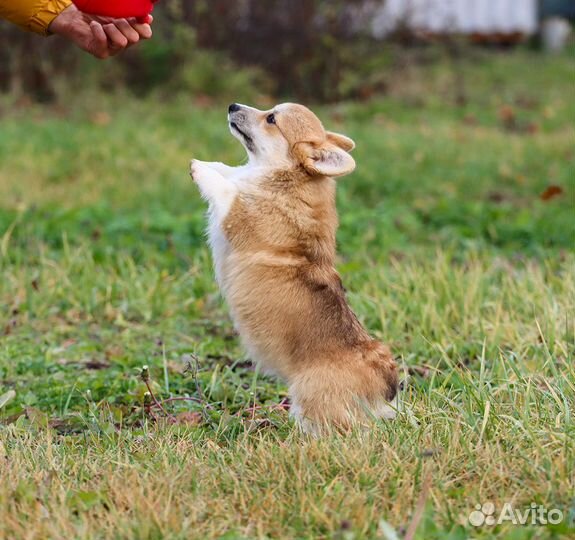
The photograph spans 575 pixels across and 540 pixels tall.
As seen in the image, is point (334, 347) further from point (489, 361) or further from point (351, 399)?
point (489, 361)

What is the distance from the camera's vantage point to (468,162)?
10336 mm

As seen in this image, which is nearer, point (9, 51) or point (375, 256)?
point (375, 256)

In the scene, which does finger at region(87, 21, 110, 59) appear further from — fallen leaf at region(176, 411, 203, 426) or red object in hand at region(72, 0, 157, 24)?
fallen leaf at region(176, 411, 203, 426)

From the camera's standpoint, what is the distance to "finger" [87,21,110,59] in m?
4.69

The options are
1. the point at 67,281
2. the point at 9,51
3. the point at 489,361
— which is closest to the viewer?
the point at 489,361

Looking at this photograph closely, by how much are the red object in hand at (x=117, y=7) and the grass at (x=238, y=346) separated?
1735 millimetres

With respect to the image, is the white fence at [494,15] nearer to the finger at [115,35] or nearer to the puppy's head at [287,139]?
the puppy's head at [287,139]

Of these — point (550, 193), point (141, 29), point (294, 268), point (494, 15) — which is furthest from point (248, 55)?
point (294, 268)

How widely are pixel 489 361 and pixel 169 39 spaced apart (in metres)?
9.17

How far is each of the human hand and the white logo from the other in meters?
2.75

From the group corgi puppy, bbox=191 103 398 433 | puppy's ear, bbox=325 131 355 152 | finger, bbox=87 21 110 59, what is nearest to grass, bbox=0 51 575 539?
corgi puppy, bbox=191 103 398 433

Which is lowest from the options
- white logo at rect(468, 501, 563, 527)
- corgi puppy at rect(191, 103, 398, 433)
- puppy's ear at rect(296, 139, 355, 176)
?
white logo at rect(468, 501, 563, 527)

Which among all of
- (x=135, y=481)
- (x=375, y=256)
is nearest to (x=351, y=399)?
(x=135, y=481)

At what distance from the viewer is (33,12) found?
4.76 metres
